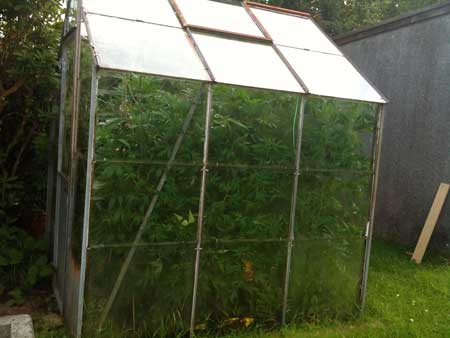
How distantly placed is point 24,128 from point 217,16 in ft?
8.80

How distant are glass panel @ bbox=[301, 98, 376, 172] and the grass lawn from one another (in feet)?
4.75

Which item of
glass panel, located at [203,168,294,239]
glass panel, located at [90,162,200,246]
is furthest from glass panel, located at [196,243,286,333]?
glass panel, located at [90,162,200,246]

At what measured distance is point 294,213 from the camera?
409cm

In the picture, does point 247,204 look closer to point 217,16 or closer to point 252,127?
point 252,127

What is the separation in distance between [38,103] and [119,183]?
2.55 m

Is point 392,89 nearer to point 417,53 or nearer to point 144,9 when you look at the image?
point 417,53

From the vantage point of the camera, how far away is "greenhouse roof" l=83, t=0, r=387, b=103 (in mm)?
3548

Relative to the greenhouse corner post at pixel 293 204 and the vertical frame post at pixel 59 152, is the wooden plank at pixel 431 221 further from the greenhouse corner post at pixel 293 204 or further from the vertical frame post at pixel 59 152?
the vertical frame post at pixel 59 152

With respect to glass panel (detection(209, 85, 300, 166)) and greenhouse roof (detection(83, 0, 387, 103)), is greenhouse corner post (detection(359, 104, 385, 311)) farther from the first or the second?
glass panel (detection(209, 85, 300, 166))

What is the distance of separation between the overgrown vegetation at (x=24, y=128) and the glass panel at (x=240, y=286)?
184 cm

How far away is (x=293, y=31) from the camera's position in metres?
4.98

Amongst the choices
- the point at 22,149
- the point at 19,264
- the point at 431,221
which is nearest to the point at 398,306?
the point at 431,221

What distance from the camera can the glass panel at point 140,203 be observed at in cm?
341

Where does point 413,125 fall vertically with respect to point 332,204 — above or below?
above
